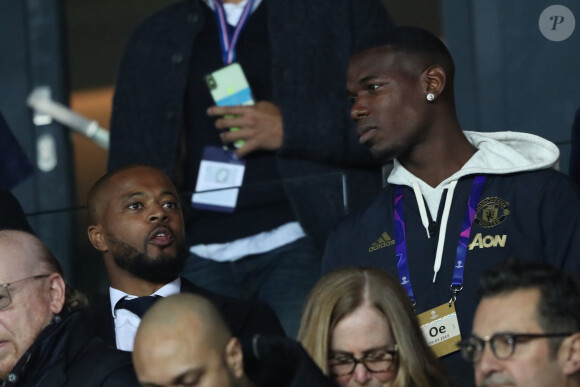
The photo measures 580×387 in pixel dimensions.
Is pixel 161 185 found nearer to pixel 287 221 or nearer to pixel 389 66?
pixel 287 221

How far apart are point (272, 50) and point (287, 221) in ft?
2.54

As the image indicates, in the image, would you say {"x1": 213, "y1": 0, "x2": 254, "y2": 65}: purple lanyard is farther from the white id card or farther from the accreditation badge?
the accreditation badge

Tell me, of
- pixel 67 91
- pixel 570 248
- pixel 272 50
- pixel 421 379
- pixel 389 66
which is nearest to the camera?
pixel 421 379

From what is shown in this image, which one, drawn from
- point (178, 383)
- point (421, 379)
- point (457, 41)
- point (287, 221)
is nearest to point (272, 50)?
point (287, 221)

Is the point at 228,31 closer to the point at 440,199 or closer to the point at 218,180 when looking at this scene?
the point at 218,180

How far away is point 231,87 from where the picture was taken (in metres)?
5.60

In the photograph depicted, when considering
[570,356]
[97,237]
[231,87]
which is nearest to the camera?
[570,356]

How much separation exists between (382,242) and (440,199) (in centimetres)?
27

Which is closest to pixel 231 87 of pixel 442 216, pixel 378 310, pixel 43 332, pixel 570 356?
pixel 442 216

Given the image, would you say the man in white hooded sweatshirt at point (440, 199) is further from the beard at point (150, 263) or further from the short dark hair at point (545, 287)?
the short dark hair at point (545, 287)

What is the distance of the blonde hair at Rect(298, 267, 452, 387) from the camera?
4.03m

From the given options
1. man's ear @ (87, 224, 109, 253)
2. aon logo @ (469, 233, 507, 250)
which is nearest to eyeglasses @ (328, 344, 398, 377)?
aon logo @ (469, 233, 507, 250)

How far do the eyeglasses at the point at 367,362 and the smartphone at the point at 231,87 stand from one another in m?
1.83

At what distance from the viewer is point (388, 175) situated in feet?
17.1
